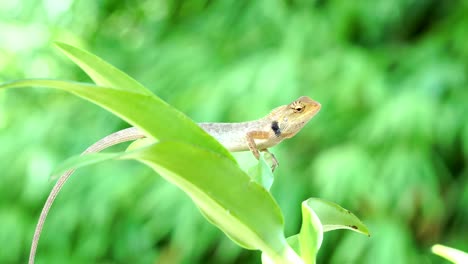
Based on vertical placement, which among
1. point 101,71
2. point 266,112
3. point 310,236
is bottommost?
Answer: point 310,236

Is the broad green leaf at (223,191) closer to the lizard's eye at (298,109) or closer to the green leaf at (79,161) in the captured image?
the green leaf at (79,161)

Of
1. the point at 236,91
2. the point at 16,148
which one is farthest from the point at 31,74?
the point at 236,91

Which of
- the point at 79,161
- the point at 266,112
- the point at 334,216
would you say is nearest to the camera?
the point at 79,161

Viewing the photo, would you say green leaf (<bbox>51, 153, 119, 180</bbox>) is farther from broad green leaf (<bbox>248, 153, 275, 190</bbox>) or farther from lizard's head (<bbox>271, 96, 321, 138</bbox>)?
lizard's head (<bbox>271, 96, 321, 138</bbox>)

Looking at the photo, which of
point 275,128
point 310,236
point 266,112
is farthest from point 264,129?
point 266,112

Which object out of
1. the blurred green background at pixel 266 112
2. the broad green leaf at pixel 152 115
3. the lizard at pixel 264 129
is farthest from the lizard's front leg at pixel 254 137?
the blurred green background at pixel 266 112

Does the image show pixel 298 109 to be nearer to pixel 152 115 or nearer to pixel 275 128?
pixel 275 128
